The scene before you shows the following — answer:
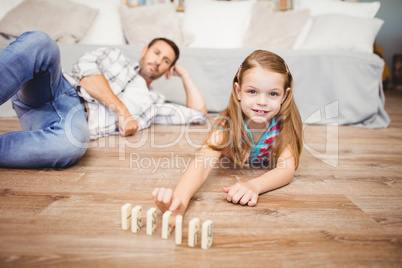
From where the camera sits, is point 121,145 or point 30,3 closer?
point 121,145

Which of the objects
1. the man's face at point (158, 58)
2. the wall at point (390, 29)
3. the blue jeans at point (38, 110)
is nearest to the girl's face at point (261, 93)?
the blue jeans at point (38, 110)

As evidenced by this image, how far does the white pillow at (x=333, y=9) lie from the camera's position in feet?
8.86

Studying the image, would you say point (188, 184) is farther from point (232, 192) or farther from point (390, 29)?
point (390, 29)

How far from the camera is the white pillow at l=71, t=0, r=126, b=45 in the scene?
2.52 meters

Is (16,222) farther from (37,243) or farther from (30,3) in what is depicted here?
(30,3)

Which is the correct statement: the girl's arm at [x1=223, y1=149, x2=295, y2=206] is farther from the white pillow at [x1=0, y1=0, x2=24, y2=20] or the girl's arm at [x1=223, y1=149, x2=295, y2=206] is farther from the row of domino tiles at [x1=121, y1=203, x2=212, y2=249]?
the white pillow at [x1=0, y1=0, x2=24, y2=20]

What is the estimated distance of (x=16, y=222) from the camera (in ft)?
2.48

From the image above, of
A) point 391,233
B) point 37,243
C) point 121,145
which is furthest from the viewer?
point 121,145

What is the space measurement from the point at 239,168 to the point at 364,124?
1.32 m

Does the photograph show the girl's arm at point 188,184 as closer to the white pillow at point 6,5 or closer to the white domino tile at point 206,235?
the white domino tile at point 206,235

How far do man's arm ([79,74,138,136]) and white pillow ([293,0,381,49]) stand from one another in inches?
67.5

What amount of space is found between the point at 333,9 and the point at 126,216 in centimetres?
272

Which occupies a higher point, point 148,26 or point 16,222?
point 148,26

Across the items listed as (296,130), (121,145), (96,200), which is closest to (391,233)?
(296,130)
